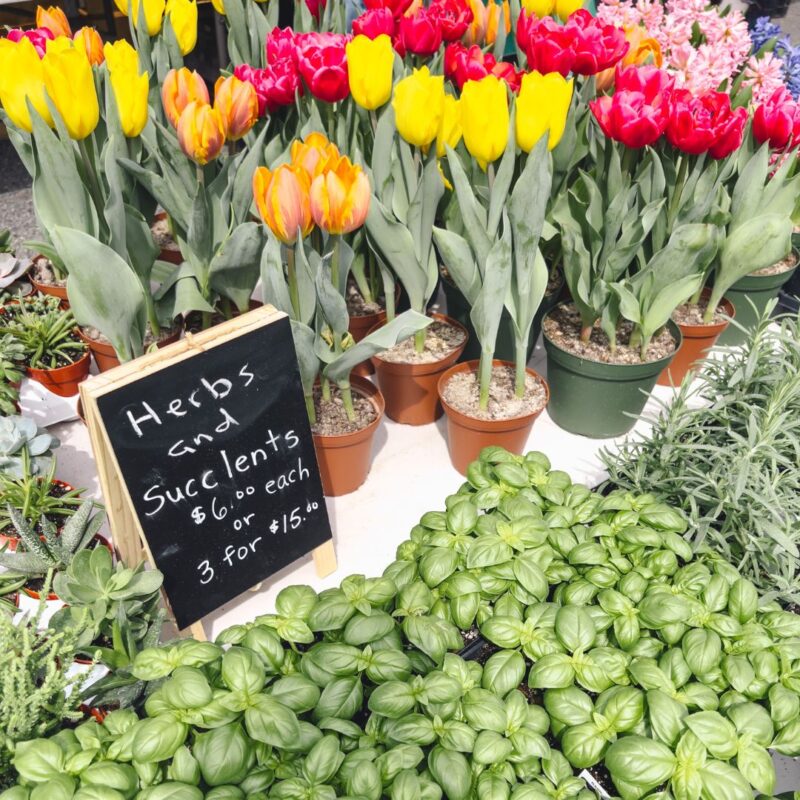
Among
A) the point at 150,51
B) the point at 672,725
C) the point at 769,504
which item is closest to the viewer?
the point at 672,725

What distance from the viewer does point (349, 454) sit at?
1375 mm

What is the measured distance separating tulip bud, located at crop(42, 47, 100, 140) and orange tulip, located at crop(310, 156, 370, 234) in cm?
47

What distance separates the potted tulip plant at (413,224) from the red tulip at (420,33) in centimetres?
19

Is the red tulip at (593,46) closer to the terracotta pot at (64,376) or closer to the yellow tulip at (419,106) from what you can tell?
the yellow tulip at (419,106)

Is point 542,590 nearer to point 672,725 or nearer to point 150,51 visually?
point 672,725

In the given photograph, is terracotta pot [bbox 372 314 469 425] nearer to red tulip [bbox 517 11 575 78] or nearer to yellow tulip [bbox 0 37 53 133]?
red tulip [bbox 517 11 575 78]

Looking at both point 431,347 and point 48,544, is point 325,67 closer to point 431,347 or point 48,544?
point 431,347

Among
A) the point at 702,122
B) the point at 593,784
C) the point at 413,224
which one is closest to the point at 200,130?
the point at 413,224

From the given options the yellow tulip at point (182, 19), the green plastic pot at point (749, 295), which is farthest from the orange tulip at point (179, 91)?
the green plastic pot at point (749, 295)

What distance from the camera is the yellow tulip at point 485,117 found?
1161 mm

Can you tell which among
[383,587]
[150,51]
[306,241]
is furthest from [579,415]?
[150,51]

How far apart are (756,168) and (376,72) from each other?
854mm

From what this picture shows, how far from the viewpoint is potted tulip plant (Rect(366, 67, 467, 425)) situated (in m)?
1.30

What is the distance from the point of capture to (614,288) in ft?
4.75
